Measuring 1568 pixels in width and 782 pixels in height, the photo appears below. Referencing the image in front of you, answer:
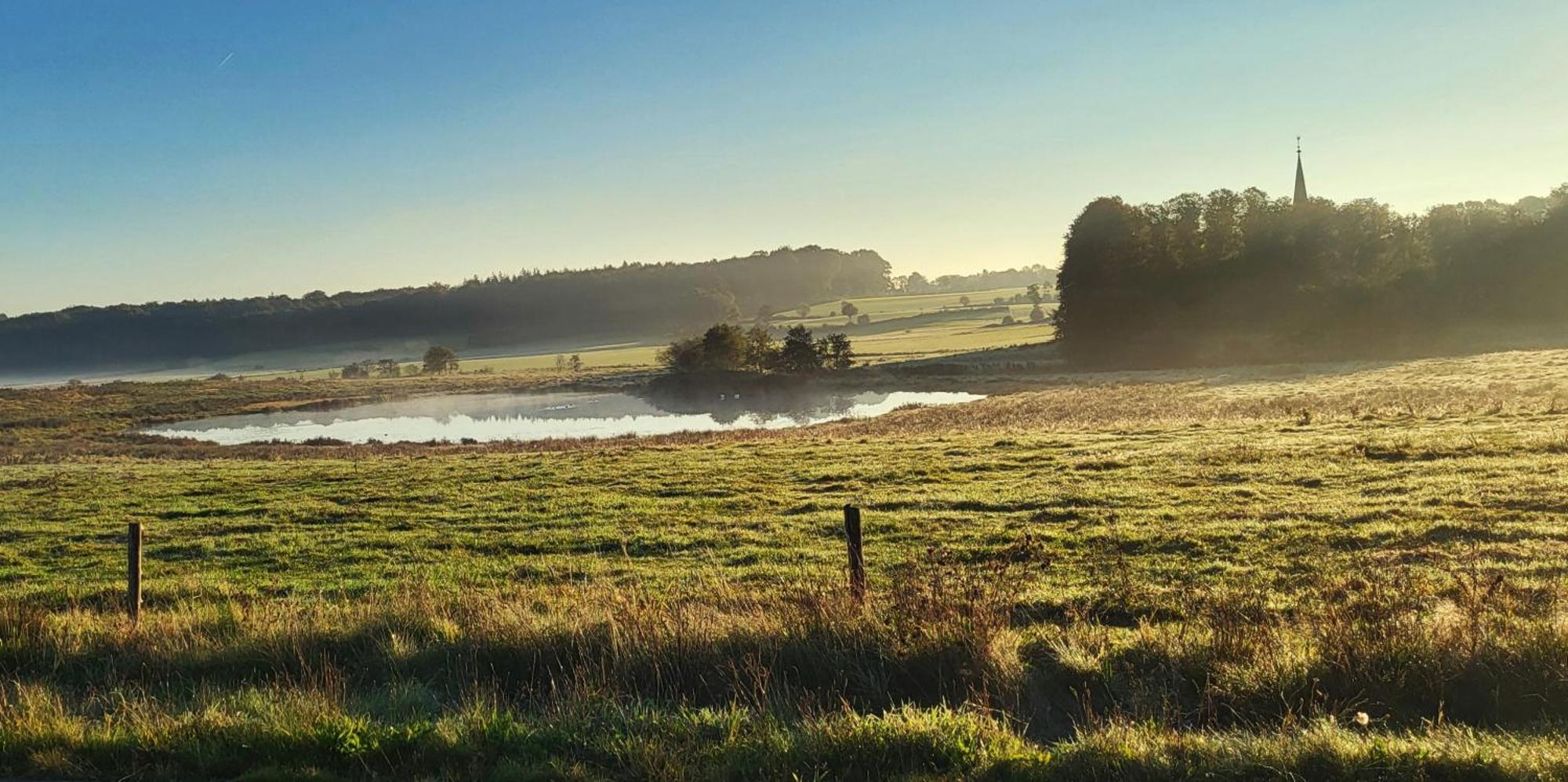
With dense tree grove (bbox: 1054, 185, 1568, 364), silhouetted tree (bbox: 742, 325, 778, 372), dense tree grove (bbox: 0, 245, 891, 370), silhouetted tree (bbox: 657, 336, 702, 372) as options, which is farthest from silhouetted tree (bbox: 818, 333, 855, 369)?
dense tree grove (bbox: 0, 245, 891, 370)

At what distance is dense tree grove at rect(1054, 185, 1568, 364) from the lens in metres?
65.4

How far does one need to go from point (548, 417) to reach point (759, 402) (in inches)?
629

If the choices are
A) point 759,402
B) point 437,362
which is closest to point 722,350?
point 759,402

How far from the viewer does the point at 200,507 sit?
2125 cm

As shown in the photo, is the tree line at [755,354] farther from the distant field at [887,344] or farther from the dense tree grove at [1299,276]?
the dense tree grove at [1299,276]

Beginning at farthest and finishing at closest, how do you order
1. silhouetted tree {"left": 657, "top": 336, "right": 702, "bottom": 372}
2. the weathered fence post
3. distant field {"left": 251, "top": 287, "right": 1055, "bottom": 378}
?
distant field {"left": 251, "top": 287, "right": 1055, "bottom": 378} → silhouetted tree {"left": 657, "top": 336, "right": 702, "bottom": 372} → the weathered fence post

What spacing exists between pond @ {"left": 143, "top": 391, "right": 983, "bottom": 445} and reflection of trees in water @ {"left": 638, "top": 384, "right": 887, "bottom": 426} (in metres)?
0.09

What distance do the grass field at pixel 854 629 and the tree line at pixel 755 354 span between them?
194 ft

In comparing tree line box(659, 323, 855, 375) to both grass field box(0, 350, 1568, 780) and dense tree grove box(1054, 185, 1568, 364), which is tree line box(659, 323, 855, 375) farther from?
grass field box(0, 350, 1568, 780)

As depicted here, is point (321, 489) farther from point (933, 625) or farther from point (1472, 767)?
point (1472, 767)

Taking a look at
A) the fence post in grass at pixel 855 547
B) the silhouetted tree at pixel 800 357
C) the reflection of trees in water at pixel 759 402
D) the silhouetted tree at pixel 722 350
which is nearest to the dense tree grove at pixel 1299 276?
the silhouetted tree at pixel 800 357

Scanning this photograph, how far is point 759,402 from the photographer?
69.1m

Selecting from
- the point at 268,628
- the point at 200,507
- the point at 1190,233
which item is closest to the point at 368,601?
the point at 268,628

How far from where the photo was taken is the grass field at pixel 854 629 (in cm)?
596
